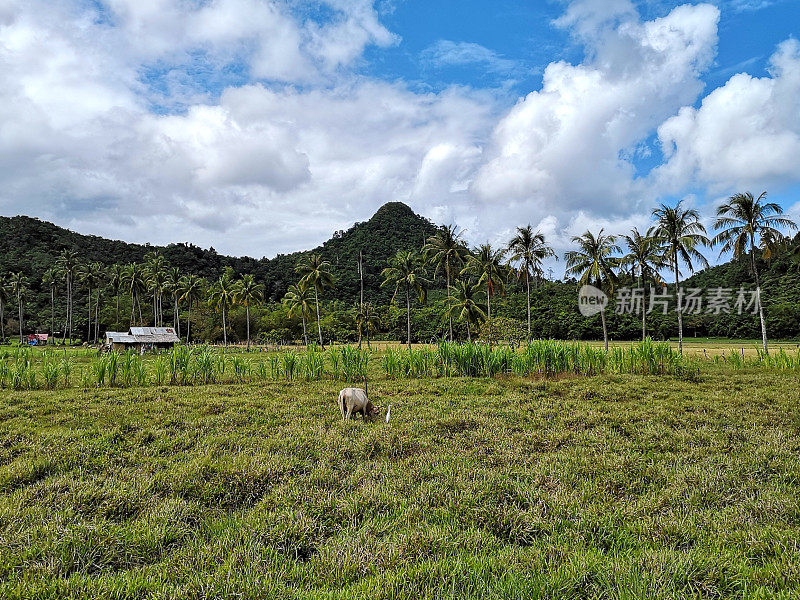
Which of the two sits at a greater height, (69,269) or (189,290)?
(69,269)

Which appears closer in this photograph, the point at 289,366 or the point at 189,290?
the point at 289,366

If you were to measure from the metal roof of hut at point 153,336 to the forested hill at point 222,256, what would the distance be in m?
28.9

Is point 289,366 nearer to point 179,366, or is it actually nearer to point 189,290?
point 179,366

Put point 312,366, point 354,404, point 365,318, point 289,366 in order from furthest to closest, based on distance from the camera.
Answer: point 365,318
point 289,366
point 312,366
point 354,404

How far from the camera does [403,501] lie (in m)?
4.11

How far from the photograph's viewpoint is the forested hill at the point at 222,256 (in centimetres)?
7712

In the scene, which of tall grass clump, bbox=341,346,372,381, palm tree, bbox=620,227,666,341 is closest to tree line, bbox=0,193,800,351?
palm tree, bbox=620,227,666,341

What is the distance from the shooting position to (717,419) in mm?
7832

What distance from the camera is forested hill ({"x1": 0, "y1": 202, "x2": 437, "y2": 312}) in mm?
77125

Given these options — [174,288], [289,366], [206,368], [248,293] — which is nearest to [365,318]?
[248,293]

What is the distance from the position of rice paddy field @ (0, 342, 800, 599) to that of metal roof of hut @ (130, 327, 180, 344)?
40.9 meters

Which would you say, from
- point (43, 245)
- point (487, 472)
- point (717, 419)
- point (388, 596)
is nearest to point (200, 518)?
point (388, 596)

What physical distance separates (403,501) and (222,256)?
9803 centimetres

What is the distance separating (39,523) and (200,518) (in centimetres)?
129
